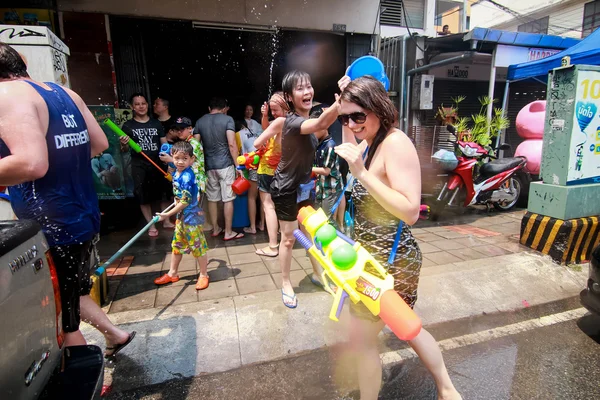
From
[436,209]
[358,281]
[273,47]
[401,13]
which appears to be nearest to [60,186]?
[358,281]

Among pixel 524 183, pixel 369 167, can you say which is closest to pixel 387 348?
pixel 369 167

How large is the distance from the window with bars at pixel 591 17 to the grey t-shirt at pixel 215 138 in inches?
947

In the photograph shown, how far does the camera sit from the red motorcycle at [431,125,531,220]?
609 cm

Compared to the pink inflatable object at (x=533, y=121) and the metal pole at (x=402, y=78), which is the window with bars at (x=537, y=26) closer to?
the metal pole at (x=402, y=78)

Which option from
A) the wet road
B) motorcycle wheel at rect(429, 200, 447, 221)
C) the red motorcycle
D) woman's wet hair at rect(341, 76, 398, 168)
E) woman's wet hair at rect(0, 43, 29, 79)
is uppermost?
woman's wet hair at rect(0, 43, 29, 79)

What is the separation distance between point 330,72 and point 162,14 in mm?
3662

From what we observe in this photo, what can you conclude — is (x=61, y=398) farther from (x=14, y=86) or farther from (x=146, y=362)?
(x=14, y=86)

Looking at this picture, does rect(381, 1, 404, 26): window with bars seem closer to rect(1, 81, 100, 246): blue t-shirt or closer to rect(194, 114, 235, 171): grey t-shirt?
rect(194, 114, 235, 171): grey t-shirt

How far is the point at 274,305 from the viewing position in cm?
317

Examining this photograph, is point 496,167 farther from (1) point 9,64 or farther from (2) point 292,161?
→ (1) point 9,64

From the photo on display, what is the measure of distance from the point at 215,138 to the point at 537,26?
88.6 ft

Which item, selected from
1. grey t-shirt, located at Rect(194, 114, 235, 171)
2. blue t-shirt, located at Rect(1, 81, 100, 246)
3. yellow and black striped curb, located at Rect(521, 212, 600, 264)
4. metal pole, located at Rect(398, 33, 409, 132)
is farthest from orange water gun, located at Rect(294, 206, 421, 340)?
metal pole, located at Rect(398, 33, 409, 132)

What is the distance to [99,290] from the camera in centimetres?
315

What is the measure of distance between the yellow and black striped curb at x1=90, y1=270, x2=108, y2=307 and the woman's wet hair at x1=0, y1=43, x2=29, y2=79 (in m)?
1.76
